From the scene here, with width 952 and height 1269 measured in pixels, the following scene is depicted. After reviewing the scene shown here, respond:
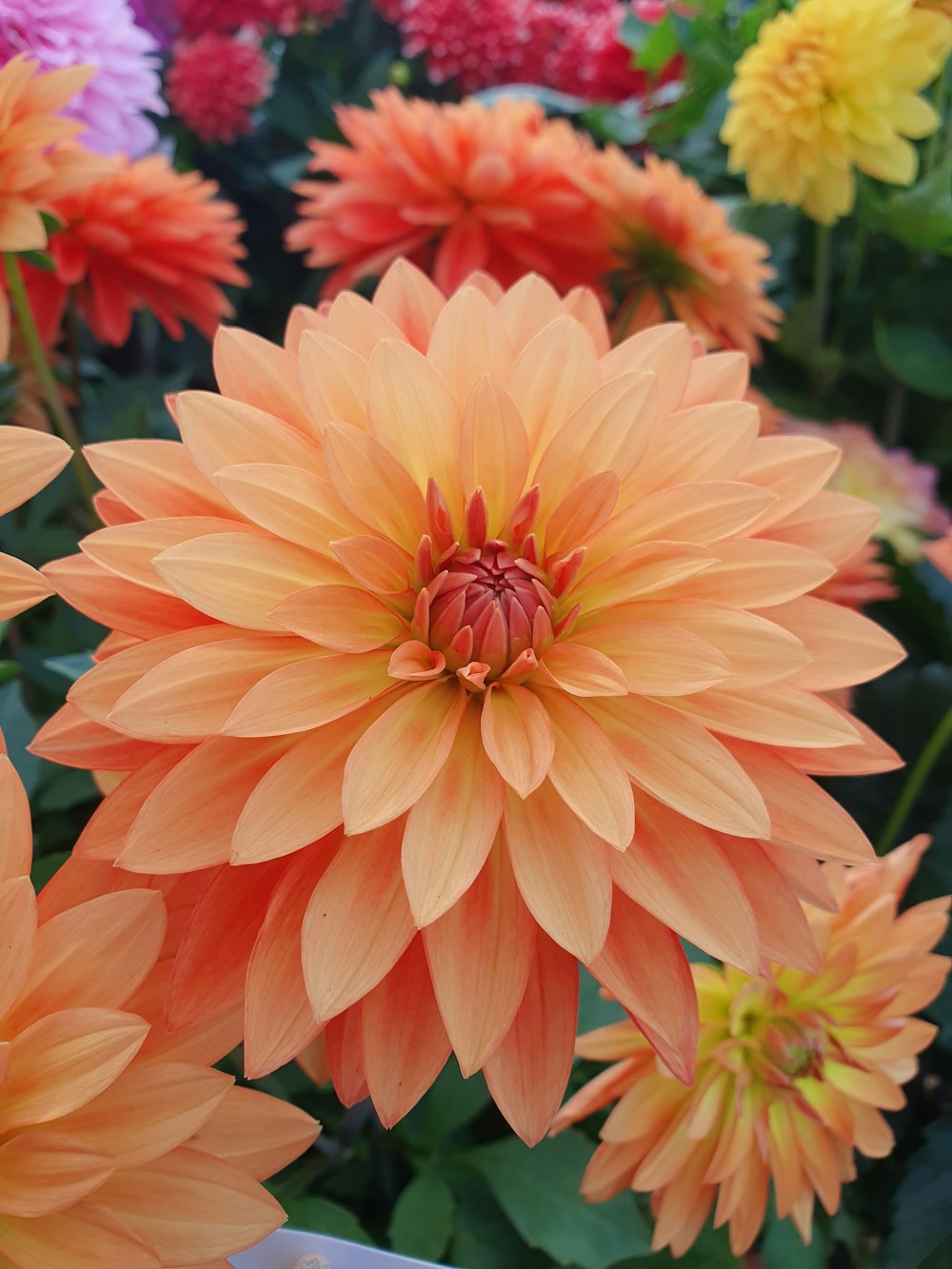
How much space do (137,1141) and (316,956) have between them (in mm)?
99

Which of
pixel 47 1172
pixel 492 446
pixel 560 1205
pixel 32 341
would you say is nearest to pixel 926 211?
pixel 492 446

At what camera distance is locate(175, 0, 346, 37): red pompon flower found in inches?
57.9

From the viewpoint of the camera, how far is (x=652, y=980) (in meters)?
0.42

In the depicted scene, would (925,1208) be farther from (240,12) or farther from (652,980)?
(240,12)

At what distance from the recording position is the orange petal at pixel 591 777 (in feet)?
1.32

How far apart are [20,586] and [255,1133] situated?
0.81 ft

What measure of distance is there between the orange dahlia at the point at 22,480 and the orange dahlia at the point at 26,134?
0.84 feet

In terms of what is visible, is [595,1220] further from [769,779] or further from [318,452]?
[318,452]

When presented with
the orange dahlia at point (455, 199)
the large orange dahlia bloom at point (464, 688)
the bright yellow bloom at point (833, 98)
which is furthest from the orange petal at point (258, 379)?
the bright yellow bloom at point (833, 98)

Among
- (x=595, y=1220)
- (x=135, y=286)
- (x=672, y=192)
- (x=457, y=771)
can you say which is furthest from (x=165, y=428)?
(x=595, y=1220)

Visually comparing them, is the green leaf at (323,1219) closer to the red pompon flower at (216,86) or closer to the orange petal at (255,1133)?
the orange petal at (255,1133)

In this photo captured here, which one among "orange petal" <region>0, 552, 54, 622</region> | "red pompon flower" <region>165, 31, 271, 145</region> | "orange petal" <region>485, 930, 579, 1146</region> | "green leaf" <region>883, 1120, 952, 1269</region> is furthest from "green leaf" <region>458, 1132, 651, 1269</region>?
"red pompon flower" <region>165, 31, 271, 145</region>

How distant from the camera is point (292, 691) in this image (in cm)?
42

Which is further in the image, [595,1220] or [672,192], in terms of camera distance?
[672,192]
